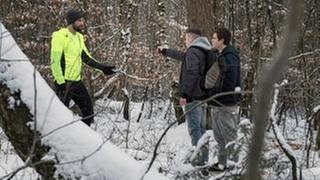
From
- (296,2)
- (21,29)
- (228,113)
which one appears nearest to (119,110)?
(21,29)

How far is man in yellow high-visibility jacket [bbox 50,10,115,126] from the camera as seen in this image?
6.71 metres

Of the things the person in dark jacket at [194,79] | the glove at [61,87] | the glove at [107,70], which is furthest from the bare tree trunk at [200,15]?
the person in dark jacket at [194,79]

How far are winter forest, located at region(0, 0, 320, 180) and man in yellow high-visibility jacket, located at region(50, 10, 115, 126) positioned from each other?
29 cm

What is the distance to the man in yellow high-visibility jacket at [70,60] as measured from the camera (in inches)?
264

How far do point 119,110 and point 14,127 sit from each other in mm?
9064

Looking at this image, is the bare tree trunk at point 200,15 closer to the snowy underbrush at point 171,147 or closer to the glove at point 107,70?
the snowy underbrush at point 171,147

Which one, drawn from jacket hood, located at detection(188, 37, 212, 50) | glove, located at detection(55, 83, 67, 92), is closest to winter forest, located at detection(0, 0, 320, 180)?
glove, located at detection(55, 83, 67, 92)

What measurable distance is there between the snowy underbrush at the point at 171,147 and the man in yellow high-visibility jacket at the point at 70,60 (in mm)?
660

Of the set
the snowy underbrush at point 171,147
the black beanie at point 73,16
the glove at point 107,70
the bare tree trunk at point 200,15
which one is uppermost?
the bare tree trunk at point 200,15

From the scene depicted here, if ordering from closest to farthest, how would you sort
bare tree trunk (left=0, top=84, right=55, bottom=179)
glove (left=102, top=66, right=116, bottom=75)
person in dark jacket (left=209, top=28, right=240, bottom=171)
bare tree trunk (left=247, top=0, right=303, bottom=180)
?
bare tree trunk (left=247, top=0, right=303, bottom=180) < bare tree trunk (left=0, top=84, right=55, bottom=179) < person in dark jacket (left=209, top=28, right=240, bottom=171) < glove (left=102, top=66, right=116, bottom=75)

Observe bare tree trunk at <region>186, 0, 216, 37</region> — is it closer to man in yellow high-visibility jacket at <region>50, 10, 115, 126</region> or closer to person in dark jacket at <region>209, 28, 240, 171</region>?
man in yellow high-visibility jacket at <region>50, 10, 115, 126</region>

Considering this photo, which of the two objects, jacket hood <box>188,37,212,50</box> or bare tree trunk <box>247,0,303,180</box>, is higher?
jacket hood <box>188,37,212,50</box>

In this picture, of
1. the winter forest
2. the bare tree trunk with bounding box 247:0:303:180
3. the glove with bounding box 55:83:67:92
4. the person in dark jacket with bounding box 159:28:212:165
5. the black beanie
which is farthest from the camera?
the glove with bounding box 55:83:67:92

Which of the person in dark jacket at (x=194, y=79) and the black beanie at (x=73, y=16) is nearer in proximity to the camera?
the person in dark jacket at (x=194, y=79)
